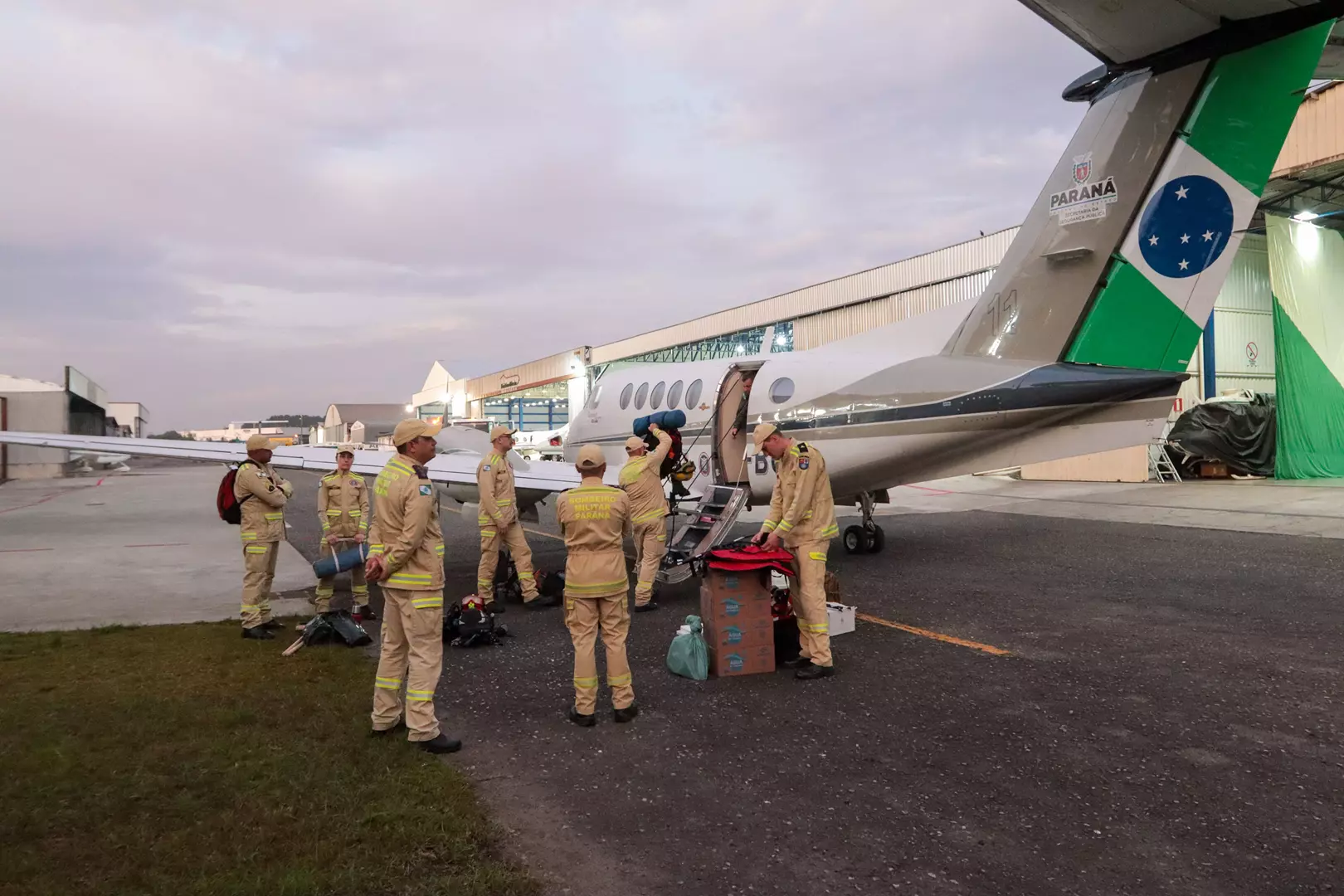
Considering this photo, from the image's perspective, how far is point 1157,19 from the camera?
7.27 meters

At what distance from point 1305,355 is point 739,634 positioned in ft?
79.1

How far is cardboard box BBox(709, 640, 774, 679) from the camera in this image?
6.17 m

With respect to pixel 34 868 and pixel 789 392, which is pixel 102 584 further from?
pixel 789 392

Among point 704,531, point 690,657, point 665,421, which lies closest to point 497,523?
point 704,531

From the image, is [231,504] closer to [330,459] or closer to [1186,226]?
[330,459]

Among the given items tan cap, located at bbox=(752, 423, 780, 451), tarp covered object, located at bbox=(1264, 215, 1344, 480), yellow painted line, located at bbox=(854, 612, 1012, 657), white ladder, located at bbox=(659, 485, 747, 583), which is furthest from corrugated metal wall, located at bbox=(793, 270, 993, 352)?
tan cap, located at bbox=(752, 423, 780, 451)

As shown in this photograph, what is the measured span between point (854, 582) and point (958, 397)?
2716 millimetres

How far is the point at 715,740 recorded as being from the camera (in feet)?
16.0

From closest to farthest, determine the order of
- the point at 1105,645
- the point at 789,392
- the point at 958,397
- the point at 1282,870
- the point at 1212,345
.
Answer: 1. the point at 1282,870
2. the point at 1105,645
3. the point at 958,397
4. the point at 789,392
5. the point at 1212,345

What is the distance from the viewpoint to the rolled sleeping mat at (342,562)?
751 centimetres

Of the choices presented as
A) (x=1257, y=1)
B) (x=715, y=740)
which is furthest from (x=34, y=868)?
(x=1257, y=1)

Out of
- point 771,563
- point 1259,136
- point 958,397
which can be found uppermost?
point 1259,136

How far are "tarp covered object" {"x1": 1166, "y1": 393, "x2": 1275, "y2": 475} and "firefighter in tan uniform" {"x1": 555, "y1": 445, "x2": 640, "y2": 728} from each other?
23.1 m

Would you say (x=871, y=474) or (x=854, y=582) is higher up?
(x=871, y=474)
